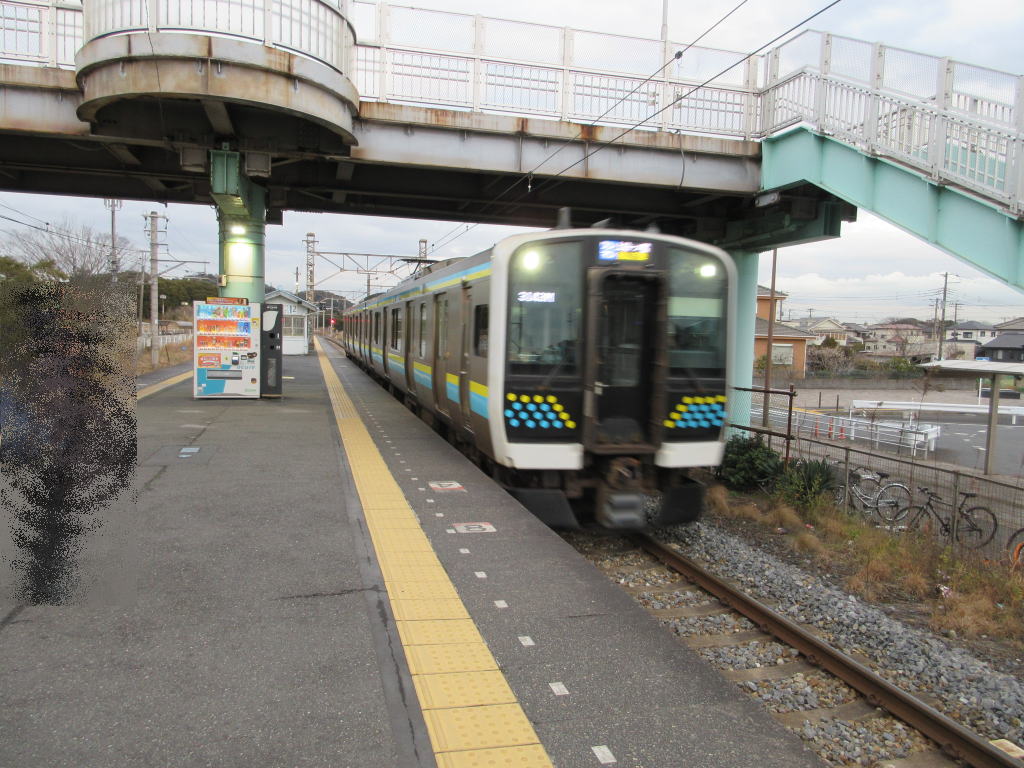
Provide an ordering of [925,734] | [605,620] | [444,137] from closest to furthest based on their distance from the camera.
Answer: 1. [925,734]
2. [605,620]
3. [444,137]

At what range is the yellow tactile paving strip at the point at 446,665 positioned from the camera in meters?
2.87

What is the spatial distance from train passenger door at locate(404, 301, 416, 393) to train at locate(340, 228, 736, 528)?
17.6 ft

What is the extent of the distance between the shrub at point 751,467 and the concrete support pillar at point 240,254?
9694 millimetres

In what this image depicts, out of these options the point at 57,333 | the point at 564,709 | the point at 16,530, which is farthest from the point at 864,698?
the point at 16,530

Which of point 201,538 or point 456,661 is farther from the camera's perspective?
point 201,538

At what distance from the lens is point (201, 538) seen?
5.38 m

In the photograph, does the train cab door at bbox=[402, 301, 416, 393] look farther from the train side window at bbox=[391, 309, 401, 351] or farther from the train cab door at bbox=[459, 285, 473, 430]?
the train cab door at bbox=[459, 285, 473, 430]

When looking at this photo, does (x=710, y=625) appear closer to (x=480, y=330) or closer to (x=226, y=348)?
(x=480, y=330)

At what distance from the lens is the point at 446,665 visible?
353 cm

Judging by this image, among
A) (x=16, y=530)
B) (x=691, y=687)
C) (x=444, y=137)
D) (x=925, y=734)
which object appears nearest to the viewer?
(x=691, y=687)

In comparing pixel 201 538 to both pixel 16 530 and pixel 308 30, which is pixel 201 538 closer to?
pixel 16 530

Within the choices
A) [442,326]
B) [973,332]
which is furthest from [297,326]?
[973,332]

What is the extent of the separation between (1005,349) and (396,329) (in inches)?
1752

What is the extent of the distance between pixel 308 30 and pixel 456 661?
32.8ft
